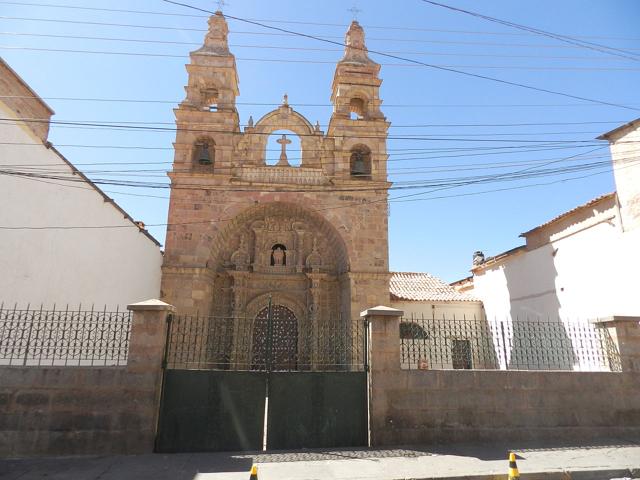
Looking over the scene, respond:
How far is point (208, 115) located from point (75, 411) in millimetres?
10893

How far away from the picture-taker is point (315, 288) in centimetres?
1382

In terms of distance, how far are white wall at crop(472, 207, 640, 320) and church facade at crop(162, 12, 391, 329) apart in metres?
4.89

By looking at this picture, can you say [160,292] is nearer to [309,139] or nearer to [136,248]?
[136,248]

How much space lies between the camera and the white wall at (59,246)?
814 cm

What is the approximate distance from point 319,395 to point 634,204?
8.83 meters

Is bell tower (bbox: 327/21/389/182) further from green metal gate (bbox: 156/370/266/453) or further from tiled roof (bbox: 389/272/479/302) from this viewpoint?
green metal gate (bbox: 156/370/266/453)

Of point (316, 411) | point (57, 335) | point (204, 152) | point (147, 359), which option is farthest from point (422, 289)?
point (57, 335)

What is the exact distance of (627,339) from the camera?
7.35 m

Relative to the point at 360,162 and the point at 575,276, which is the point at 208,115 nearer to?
the point at 360,162

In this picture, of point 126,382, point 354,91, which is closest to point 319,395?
point 126,382

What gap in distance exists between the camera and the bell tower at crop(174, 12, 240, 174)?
1412 cm

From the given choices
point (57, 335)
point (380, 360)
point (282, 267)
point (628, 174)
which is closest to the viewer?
point (57, 335)

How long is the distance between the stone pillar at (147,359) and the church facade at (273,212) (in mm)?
6283

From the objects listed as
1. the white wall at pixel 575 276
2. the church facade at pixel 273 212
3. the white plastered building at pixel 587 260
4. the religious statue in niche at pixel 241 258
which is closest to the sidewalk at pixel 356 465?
the white plastered building at pixel 587 260
